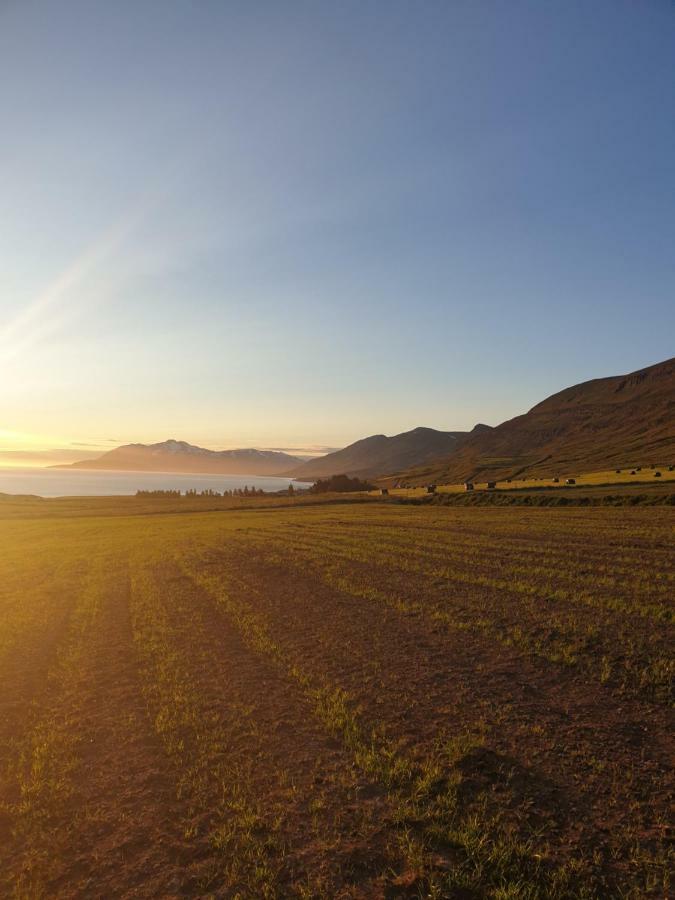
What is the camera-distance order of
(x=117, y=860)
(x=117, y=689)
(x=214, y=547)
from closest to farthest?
(x=117, y=860)
(x=117, y=689)
(x=214, y=547)

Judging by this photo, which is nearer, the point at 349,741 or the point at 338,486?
the point at 349,741

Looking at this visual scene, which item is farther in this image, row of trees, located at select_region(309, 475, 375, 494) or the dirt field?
row of trees, located at select_region(309, 475, 375, 494)

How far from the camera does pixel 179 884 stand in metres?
5.62

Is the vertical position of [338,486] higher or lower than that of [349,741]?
higher

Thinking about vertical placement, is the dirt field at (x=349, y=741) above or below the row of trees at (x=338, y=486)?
below

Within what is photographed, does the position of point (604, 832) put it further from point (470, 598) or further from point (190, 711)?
point (470, 598)

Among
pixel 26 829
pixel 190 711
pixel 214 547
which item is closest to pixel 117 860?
pixel 26 829

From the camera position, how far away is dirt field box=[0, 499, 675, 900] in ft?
18.8

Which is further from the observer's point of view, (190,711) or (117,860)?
(190,711)

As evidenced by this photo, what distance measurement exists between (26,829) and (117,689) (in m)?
4.78

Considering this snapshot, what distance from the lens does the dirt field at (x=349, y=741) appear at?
226 inches

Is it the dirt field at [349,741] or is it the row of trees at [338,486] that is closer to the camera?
the dirt field at [349,741]

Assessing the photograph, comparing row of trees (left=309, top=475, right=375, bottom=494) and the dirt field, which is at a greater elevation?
row of trees (left=309, top=475, right=375, bottom=494)

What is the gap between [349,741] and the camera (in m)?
8.36
